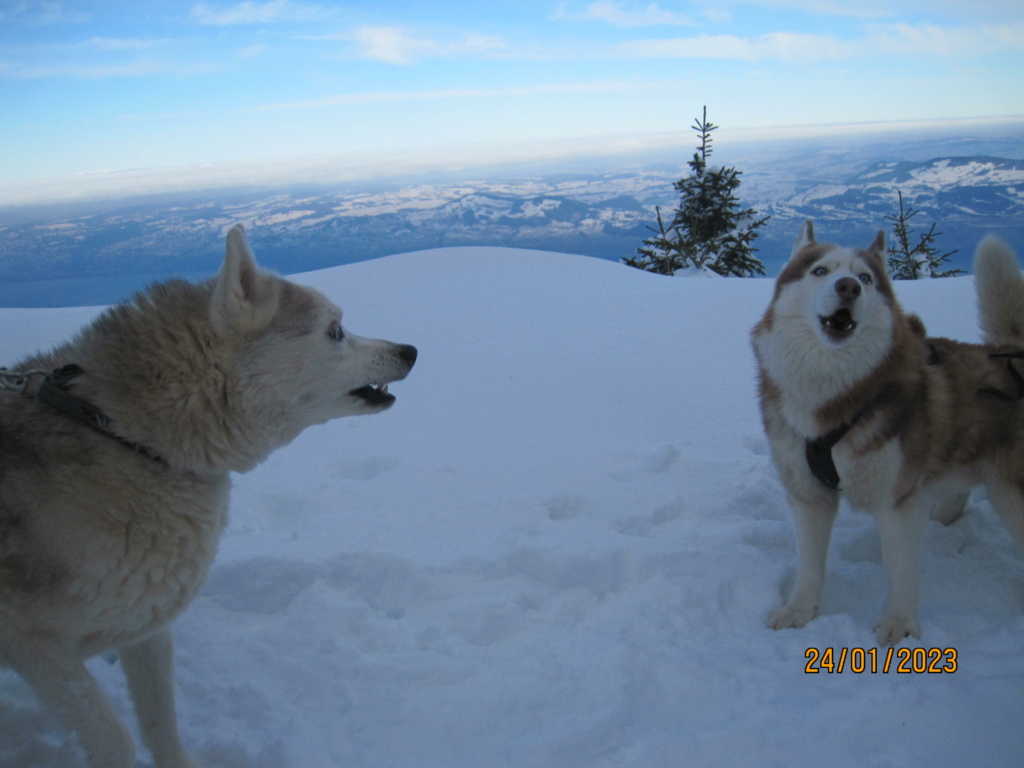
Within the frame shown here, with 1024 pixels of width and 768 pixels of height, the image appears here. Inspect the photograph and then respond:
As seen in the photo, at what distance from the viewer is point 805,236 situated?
3.40m

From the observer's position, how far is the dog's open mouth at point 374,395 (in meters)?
2.40

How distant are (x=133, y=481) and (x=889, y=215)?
20.8m

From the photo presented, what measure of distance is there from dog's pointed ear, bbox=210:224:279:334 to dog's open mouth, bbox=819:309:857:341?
2356 mm

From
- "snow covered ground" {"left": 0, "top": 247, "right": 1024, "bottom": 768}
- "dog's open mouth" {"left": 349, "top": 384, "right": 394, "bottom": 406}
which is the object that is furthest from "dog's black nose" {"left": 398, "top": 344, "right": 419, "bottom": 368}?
"snow covered ground" {"left": 0, "top": 247, "right": 1024, "bottom": 768}

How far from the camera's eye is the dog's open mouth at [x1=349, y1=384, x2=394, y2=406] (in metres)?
2.40

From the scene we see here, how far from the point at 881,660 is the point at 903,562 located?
46 cm

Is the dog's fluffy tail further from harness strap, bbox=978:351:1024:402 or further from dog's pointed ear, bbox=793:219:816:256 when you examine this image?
dog's pointed ear, bbox=793:219:816:256

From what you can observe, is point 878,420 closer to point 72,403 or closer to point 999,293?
point 999,293

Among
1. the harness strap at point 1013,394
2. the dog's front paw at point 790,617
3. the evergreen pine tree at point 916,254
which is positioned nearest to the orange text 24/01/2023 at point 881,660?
the dog's front paw at point 790,617

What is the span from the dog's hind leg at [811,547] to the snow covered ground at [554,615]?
0.43ft

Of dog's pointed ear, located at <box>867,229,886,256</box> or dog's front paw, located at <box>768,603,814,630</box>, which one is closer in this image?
dog's front paw, located at <box>768,603,814,630</box>

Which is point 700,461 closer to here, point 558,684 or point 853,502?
point 853,502

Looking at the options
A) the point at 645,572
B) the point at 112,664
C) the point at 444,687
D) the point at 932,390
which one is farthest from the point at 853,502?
the point at 112,664

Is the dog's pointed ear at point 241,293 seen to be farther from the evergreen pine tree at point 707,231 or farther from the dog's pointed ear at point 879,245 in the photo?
the evergreen pine tree at point 707,231
